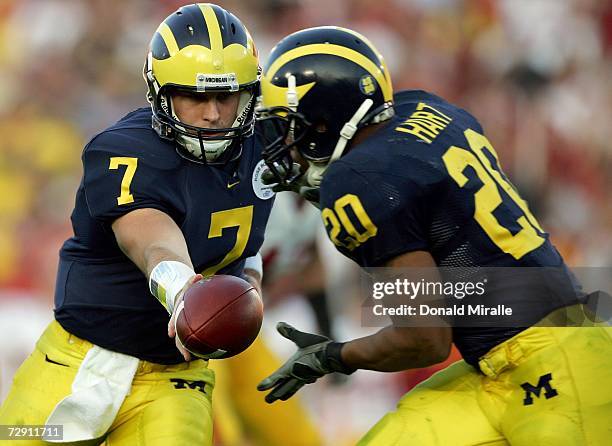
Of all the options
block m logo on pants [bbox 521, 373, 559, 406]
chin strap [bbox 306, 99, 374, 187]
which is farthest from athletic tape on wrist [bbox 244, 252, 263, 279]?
block m logo on pants [bbox 521, 373, 559, 406]

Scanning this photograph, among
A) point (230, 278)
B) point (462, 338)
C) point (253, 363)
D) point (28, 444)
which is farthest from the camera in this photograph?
point (253, 363)

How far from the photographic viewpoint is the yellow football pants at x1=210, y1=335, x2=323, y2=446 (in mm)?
5203

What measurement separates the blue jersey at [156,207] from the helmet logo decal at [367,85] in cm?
57

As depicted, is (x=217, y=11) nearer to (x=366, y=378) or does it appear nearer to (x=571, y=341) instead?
(x=571, y=341)

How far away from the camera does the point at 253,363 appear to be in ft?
17.3

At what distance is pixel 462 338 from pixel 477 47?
4815 millimetres

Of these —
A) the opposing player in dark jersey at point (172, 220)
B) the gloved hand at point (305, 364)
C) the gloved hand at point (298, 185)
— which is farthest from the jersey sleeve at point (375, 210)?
the opposing player in dark jersey at point (172, 220)

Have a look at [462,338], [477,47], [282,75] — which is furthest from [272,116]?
[477,47]

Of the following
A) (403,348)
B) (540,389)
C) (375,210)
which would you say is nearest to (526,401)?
(540,389)

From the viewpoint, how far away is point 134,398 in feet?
10.9

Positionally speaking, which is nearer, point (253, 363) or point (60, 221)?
point (253, 363)

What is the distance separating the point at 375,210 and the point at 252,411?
264 cm

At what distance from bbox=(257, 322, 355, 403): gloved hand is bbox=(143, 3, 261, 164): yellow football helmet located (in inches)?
24.1

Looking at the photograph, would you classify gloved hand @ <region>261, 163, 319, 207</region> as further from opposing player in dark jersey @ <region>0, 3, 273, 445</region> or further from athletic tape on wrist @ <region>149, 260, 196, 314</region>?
athletic tape on wrist @ <region>149, 260, 196, 314</region>
